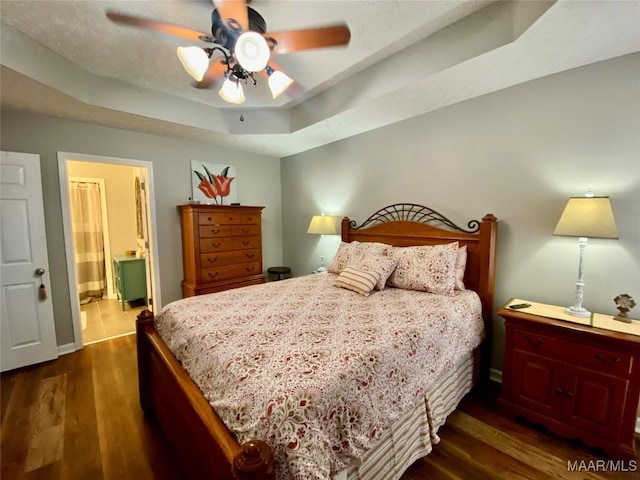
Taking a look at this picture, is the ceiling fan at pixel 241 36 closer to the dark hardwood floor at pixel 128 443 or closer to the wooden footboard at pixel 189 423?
the wooden footboard at pixel 189 423

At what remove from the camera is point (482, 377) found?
7.90ft

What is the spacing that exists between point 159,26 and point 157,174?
7.67 feet

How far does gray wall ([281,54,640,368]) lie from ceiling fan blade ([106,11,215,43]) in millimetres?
2159

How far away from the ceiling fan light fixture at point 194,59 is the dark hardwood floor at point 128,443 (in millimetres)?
2365

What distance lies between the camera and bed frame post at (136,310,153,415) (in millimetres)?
1986

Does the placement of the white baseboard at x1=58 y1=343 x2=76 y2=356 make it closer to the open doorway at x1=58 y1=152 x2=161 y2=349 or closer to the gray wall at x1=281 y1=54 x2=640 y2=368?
the open doorway at x1=58 y1=152 x2=161 y2=349

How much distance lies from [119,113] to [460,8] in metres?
3.05

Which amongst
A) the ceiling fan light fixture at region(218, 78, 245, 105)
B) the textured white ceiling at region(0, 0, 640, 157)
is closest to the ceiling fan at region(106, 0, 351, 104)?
the ceiling fan light fixture at region(218, 78, 245, 105)

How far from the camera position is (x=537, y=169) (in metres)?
2.19

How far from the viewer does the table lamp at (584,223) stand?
1.67 metres

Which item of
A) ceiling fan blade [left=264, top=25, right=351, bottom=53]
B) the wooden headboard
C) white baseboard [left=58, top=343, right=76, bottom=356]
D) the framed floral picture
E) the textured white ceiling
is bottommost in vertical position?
white baseboard [left=58, top=343, right=76, bottom=356]

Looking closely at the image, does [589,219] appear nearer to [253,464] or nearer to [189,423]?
[253,464]

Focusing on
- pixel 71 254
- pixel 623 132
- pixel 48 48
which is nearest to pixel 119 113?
pixel 48 48

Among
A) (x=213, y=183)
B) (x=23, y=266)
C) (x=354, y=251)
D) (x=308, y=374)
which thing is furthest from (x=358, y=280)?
(x=23, y=266)
